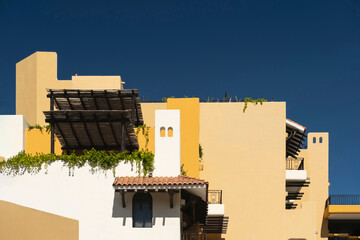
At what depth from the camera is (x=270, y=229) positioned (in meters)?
29.0

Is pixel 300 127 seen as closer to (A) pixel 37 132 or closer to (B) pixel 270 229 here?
(B) pixel 270 229

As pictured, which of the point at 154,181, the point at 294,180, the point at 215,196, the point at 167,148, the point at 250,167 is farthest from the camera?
the point at 294,180

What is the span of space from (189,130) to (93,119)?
23.1 ft

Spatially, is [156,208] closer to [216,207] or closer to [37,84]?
[216,207]

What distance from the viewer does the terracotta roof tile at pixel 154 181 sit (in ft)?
63.6

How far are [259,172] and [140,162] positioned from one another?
415 inches

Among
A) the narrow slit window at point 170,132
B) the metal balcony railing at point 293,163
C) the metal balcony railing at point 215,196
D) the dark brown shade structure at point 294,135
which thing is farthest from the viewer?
the metal balcony railing at point 293,163

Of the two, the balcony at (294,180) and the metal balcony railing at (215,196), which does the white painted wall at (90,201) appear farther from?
the balcony at (294,180)

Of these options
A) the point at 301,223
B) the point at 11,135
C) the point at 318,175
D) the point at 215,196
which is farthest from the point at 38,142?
the point at 318,175

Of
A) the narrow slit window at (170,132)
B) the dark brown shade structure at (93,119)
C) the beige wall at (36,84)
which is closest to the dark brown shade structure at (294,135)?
the dark brown shade structure at (93,119)

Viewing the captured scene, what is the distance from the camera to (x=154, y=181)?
64.8 feet

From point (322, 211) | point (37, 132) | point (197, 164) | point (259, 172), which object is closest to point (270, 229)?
point (259, 172)

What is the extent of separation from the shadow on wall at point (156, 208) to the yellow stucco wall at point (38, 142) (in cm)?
739

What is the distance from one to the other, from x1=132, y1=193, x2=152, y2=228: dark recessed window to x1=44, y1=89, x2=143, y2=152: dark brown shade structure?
10.8 feet
